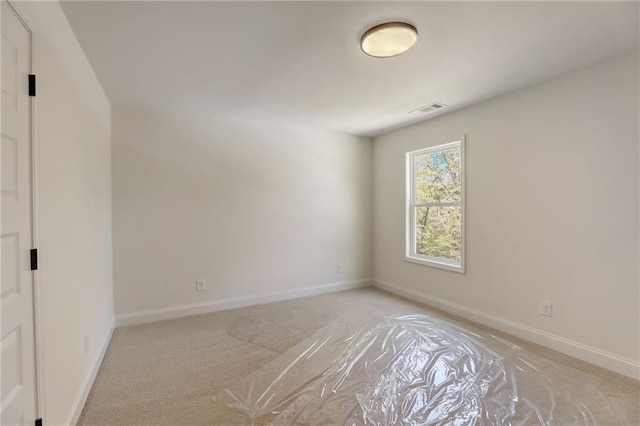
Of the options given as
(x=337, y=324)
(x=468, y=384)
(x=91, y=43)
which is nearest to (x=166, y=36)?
(x=91, y=43)

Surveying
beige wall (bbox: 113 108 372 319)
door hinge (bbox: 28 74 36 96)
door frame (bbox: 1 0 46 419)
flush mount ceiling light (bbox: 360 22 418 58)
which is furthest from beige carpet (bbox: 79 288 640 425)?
flush mount ceiling light (bbox: 360 22 418 58)

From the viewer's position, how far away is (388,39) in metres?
1.96

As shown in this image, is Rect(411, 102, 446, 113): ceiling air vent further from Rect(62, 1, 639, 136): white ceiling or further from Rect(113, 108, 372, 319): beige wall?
Rect(113, 108, 372, 319): beige wall

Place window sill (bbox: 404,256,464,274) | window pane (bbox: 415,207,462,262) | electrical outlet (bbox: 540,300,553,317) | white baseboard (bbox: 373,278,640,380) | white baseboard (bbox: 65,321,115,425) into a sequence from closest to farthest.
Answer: white baseboard (bbox: 65,321,115,425) < white baseboard (bbox: 373,278,640,380) < electrical outlet (bbox: 540,300,553,317) < window sill (bbox: 404,256,464,274) < window pane (bbox: 415,207,462,262)

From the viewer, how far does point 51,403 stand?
1.44 metres

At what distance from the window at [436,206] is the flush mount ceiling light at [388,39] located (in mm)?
1793

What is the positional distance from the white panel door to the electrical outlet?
3.60 metres

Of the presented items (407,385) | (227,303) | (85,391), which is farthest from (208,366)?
(407,385)

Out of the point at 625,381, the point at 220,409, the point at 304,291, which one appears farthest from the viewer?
the point at 304,291

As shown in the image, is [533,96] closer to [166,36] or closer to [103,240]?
[166,36]

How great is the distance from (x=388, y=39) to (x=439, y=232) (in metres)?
2.62

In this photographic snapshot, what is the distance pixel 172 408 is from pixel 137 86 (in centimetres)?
266

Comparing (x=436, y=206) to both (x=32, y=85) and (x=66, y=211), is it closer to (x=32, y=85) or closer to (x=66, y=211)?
(x=66, y=211)

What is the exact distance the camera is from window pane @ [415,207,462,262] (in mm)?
3623
